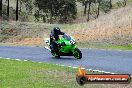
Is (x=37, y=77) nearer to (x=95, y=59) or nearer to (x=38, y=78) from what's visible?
(x=38, y=78)

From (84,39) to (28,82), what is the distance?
2447cm

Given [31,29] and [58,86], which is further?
[31,29]

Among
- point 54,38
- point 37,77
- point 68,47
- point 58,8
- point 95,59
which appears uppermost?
point 58,8

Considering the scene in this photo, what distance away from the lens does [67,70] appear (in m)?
16.6

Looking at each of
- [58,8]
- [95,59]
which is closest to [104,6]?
[58,8]

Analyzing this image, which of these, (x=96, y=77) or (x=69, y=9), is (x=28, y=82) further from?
(x=69, y=9)

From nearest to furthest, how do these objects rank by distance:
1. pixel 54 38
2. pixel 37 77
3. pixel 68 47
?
1. pixel 37 77
2. pixel 68 47
3. pixel 54 38

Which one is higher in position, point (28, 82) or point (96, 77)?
point (96, 77)

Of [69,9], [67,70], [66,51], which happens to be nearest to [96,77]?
[67,70]

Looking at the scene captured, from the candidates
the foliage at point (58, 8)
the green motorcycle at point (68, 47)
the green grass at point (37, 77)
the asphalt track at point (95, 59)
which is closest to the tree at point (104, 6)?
the foliage at point (58, 8)

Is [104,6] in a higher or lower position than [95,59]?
higher

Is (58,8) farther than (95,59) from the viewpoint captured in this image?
Yes

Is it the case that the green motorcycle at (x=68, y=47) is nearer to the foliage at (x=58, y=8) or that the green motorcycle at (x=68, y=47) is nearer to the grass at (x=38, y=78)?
the grass at (x=38, y=78)

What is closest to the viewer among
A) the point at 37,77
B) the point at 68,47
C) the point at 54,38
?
the point at 37,77
